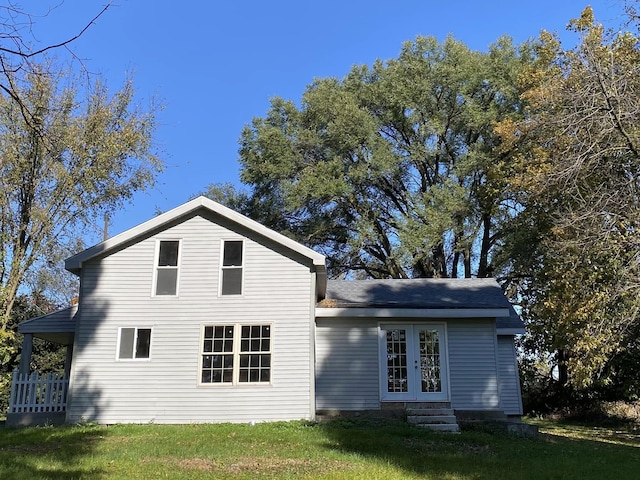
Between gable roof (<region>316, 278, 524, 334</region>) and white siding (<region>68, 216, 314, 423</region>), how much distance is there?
1.32 meters

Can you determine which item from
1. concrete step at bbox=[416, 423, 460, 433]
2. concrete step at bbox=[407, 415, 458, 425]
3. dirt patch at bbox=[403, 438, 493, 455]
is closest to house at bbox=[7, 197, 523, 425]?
concrete step at bbox=[407, 415, 458, 425]

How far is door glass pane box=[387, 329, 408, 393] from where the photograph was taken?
583 inches

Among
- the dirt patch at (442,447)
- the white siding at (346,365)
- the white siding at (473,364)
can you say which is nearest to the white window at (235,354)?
the white siding at (346,365)

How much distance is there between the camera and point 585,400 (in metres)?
22.8

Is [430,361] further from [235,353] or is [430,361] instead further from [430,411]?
[235,353]

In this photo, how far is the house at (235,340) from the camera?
1387 cm

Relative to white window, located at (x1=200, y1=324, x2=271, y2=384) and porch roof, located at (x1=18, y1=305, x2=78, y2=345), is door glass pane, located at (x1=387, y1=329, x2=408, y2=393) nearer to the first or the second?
white window, located at (x1=200, y1=324, x2=271, y2=384)

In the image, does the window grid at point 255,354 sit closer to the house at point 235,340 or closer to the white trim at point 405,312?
the house at point 235,340

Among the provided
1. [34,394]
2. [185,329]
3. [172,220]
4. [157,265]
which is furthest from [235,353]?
[34,394]

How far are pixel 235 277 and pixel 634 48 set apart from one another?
11.9m

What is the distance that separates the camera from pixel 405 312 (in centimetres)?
1474

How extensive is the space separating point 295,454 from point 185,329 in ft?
19.2

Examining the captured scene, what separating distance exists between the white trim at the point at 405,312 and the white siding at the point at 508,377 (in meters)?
1.80

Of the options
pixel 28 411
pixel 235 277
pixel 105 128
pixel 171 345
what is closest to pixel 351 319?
pixel 235 277
